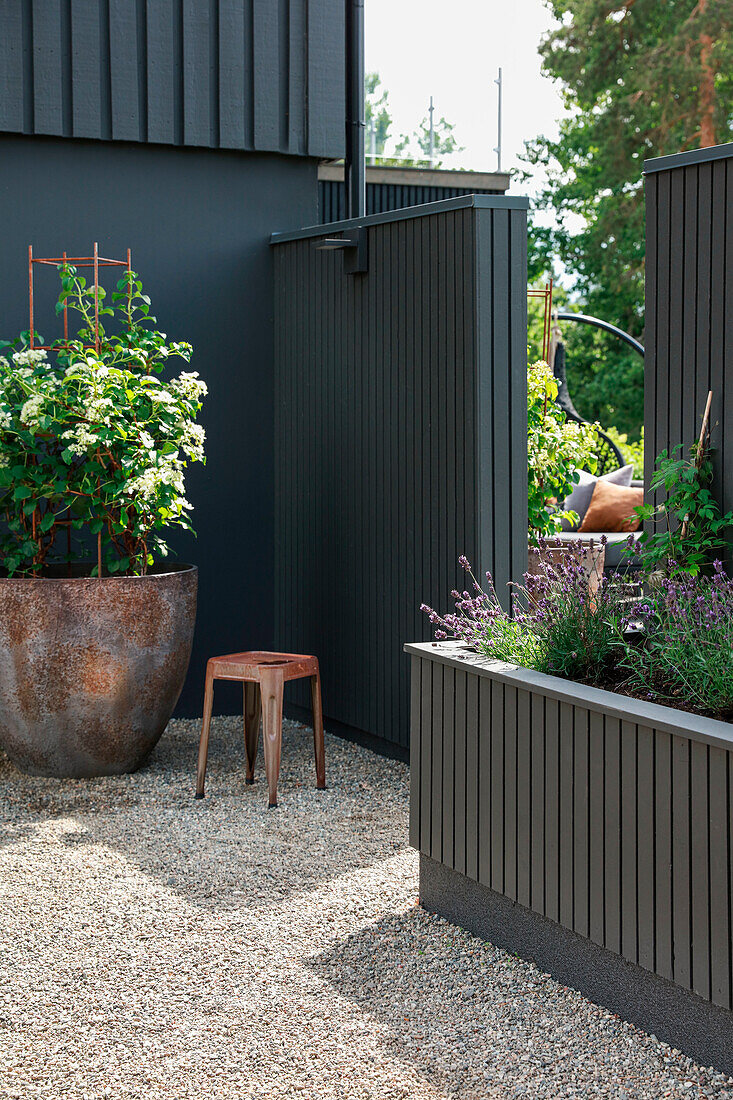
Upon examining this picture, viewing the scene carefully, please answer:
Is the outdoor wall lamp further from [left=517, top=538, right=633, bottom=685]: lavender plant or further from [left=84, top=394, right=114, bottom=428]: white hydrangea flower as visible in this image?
[left=517, top=538, right=633, bottom=685]: lavender plant

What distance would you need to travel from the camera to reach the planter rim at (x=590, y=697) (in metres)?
2.59

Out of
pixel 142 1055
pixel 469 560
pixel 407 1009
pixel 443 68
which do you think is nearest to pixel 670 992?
pixel 407 1009

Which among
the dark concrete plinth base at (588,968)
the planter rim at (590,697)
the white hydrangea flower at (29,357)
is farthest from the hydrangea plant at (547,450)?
the dark concrete plinth base at (588,968)

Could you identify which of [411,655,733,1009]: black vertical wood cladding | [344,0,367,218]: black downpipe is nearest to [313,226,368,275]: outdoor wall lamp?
[344,0,367,218]: black downpipe

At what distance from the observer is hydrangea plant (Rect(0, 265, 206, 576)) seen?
16.1 feet

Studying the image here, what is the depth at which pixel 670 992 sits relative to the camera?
9.02 ft

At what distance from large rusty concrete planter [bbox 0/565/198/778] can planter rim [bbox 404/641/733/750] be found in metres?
1.68

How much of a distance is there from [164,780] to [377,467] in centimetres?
157

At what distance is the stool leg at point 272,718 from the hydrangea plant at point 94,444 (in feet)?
2.79

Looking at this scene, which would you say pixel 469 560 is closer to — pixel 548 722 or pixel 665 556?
pixel 665 556

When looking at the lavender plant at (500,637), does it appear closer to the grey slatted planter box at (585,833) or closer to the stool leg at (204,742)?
the grey slatted planter box at (585,833)

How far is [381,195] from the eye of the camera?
8.18m

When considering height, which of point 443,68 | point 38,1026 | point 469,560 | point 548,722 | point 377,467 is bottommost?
point 38,1026

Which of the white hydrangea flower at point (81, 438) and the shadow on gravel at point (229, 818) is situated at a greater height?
the white hydrangea flower at point (81, 438)
